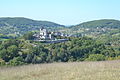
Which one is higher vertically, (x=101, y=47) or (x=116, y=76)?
(x=116, y=76)

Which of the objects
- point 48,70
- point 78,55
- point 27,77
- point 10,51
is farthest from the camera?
point 78,55

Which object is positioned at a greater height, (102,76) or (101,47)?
(102,76)

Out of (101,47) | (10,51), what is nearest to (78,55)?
(101,47)

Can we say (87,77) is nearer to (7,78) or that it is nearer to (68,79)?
(68,79)

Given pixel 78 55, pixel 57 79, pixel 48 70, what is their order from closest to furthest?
pixel 57 79, pixel 48 70, pixel 78 55

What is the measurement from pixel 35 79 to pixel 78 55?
137 feet

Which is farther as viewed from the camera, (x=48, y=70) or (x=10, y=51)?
(x=10, y=51)

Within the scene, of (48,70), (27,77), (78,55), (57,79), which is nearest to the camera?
(57,79)

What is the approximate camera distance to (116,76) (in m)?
6.28

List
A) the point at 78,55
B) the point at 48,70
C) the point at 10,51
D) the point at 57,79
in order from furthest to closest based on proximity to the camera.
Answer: the point at 78,55 < the point at 10,51 < the point at 48,70 < the point at 57,79

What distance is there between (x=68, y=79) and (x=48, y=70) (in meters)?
1.69

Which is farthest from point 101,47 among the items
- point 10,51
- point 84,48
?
point 10,51

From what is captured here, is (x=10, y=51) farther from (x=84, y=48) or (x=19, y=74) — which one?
(x=19, y=74)

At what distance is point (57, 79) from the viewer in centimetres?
619
